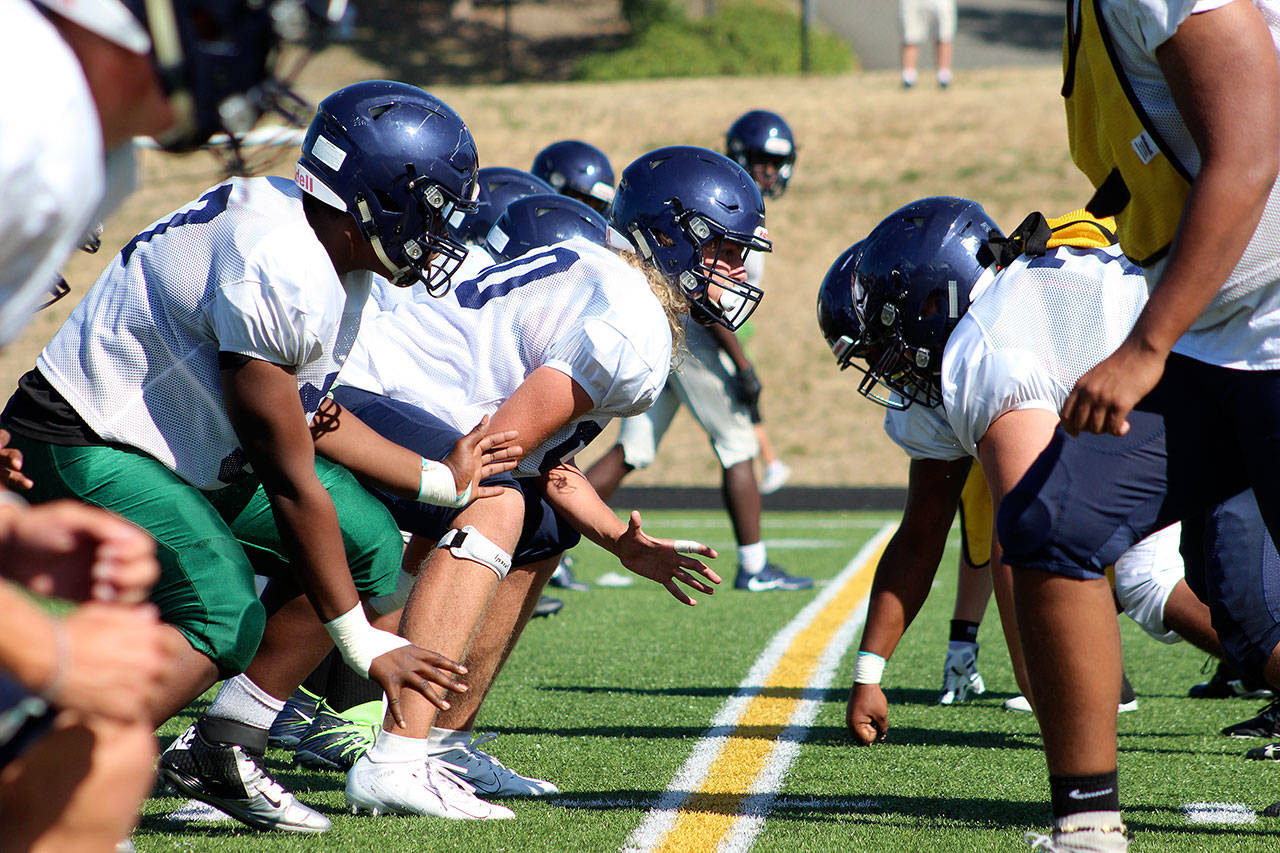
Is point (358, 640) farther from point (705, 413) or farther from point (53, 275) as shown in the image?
point (705, 413)

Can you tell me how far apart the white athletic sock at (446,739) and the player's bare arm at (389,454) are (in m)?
0.64

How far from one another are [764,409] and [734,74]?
13266mm

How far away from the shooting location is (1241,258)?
2.23 meters

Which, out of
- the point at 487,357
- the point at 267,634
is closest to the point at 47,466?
the point at 267,634

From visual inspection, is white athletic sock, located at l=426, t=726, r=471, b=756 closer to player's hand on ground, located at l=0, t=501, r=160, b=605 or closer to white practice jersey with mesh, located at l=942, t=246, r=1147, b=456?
white practice jersey with mesh, located at l=942, t=246, r=1147, b=456

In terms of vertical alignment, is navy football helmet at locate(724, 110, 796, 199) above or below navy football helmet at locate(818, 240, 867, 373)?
above

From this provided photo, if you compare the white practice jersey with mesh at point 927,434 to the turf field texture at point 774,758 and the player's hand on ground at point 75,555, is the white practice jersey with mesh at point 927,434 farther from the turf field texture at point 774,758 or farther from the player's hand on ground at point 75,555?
the player's hand on ground at point 75,555

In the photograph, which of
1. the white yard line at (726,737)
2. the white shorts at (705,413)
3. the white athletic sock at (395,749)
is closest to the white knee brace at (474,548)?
the white athletic sock at (395,749)

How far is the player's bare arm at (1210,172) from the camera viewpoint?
2.06 meters

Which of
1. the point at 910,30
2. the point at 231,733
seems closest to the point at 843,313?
the point at 231,733

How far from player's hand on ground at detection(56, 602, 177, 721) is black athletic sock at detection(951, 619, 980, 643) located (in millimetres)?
3455

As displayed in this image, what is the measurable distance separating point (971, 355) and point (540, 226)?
203cm

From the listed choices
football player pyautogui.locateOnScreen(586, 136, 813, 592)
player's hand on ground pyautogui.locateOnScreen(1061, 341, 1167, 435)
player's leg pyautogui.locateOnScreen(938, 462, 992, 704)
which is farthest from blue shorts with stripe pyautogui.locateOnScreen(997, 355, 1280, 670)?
football player pyautogui.locateOnScreen(586, 136, 813, 592)

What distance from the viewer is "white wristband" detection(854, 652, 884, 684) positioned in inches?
131
